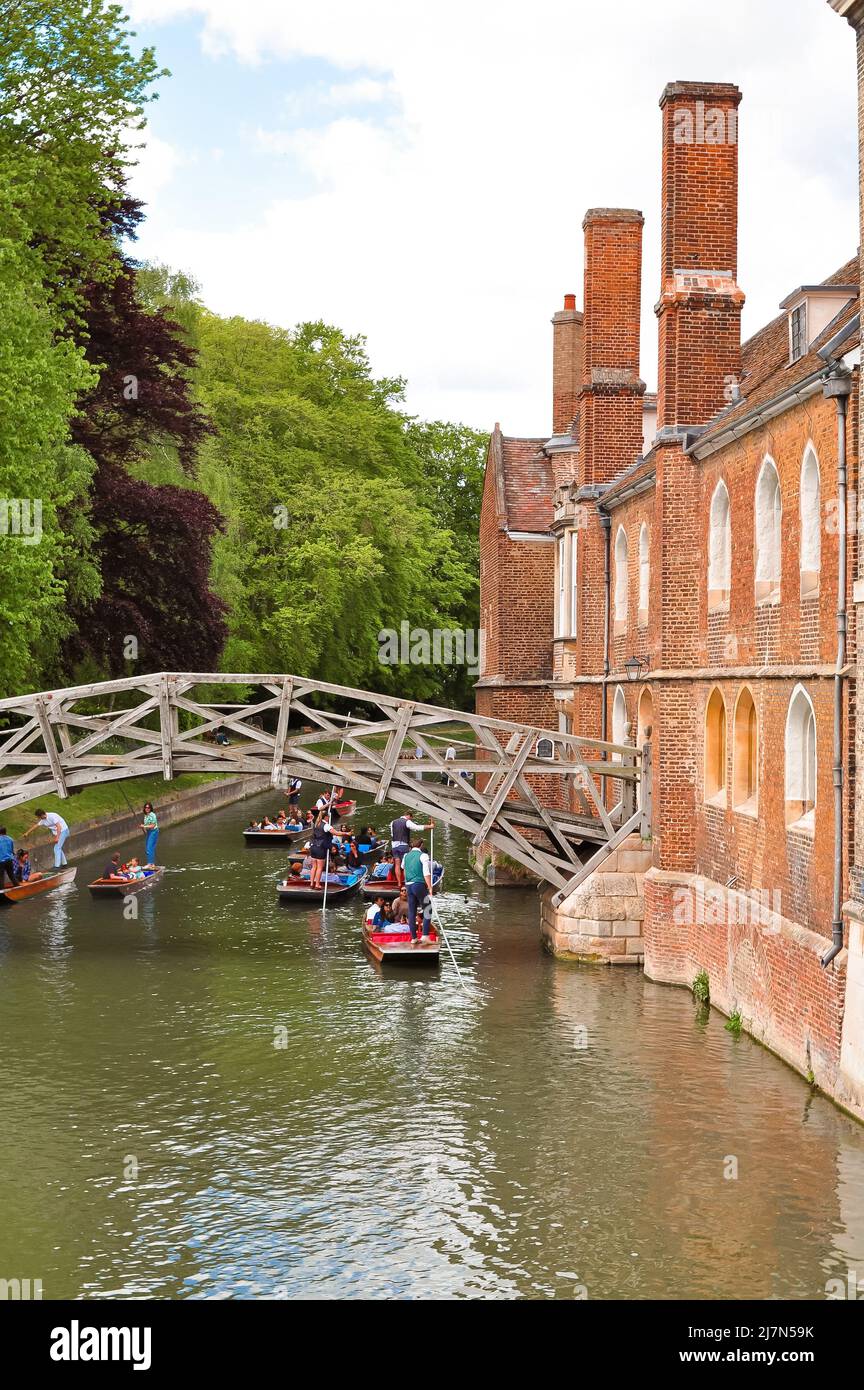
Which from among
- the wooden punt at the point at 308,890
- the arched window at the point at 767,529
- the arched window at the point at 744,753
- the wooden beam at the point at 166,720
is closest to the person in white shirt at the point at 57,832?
the wooden punt at the point at 308,890

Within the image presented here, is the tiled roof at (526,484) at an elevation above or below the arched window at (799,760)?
above

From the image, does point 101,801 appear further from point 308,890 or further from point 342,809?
point 308,890

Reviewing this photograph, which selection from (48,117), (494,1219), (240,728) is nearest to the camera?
(494,1219)

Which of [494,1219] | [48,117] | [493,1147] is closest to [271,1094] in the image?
[493,1147]

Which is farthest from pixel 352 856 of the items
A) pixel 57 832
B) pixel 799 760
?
pixel 799 760

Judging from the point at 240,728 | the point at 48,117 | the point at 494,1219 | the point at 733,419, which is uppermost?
the point at 48,117

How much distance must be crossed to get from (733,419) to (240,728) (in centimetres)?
778

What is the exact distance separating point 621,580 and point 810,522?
9.45m

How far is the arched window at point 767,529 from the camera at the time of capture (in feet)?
51.8

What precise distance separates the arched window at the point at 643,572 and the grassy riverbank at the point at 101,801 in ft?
34.9

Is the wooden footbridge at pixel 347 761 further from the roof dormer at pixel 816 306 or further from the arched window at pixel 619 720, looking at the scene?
the roof dormer at pixel 816 306

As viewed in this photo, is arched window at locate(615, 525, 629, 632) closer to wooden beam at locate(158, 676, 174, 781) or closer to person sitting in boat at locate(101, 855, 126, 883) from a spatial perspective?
wooden beam at locate(158, 676, 174, 781)

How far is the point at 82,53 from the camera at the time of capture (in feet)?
84.7

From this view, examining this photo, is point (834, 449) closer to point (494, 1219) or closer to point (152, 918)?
point (494, 1219)
